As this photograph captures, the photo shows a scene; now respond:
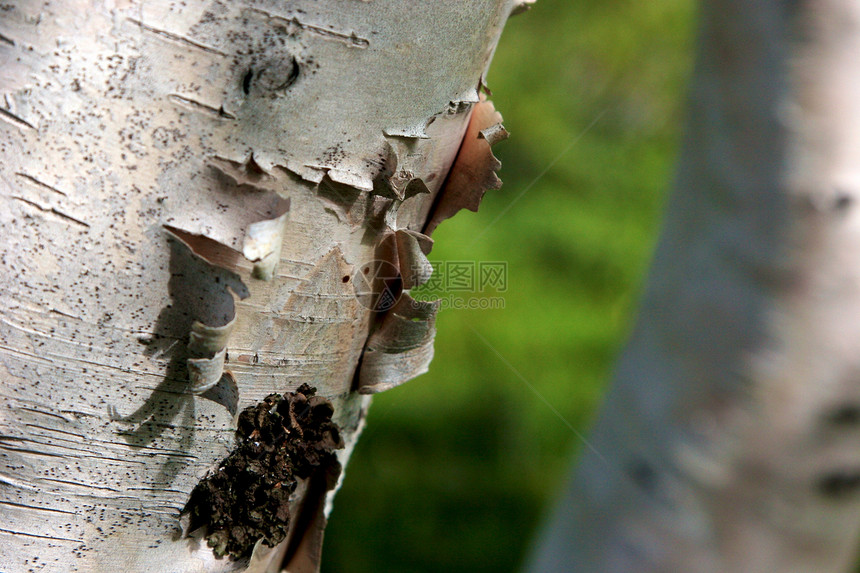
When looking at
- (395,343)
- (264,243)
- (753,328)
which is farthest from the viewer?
(395,343)

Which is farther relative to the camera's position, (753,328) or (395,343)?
(395,343)

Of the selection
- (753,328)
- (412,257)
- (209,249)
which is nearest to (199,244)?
(209,249)

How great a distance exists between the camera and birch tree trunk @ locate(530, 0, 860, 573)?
293mm

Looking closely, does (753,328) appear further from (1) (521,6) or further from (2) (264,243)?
(1) (521,6)

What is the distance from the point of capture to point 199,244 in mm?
475

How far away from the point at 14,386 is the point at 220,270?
0.55 ft

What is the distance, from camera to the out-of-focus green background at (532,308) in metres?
1.77

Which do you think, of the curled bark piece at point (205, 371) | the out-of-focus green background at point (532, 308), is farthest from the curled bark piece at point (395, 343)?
the out-of-focus green background at point (532, 308)

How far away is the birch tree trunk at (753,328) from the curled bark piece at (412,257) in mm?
247

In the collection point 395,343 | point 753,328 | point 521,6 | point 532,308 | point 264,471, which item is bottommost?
point 532,308

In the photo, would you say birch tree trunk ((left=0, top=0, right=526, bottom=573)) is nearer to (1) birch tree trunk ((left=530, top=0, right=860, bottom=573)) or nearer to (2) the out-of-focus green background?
(1) birch tree trunk ((left=530, top=0, right=860, bottom=573))

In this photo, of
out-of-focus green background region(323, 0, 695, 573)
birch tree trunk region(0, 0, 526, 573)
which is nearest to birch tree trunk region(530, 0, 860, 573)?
birch tree trunk region(0, 0, 526, 573)

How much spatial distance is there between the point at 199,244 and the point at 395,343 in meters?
0.19

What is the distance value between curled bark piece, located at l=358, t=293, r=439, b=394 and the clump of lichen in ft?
0.15
